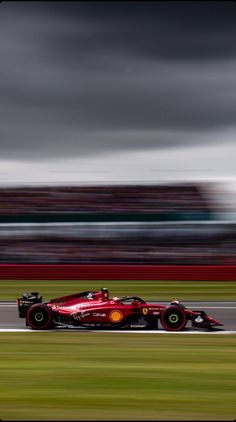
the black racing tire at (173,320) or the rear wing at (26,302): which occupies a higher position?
the rear wing at (26,302)

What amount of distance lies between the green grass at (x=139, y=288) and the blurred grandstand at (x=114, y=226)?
266 inches

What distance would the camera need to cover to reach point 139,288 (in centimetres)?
2038

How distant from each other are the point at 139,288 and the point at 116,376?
43.5ft

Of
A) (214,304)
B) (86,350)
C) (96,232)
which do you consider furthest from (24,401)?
(96,232)

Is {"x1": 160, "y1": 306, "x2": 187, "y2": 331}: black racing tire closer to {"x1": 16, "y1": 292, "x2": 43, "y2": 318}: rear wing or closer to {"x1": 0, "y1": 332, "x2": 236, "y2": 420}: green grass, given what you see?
{"x1": 0, "y1": 332, "x2": 236, "y2": 420}: green grass

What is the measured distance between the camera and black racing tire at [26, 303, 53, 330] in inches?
419

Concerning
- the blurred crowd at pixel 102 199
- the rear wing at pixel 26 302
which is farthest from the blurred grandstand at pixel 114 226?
the rear wing at pixel 26 302

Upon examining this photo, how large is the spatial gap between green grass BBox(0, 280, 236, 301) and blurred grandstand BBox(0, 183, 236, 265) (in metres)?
6.76

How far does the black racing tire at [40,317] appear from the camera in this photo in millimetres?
10648

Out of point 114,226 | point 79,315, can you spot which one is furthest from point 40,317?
point 114,226

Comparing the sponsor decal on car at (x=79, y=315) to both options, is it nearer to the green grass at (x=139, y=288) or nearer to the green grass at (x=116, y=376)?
the green grass at (x=116, y=376)

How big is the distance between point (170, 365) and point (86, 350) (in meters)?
1.42

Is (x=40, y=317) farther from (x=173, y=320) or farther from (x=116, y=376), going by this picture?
(x=116, y=376)

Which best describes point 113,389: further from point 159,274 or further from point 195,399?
point 159,274
